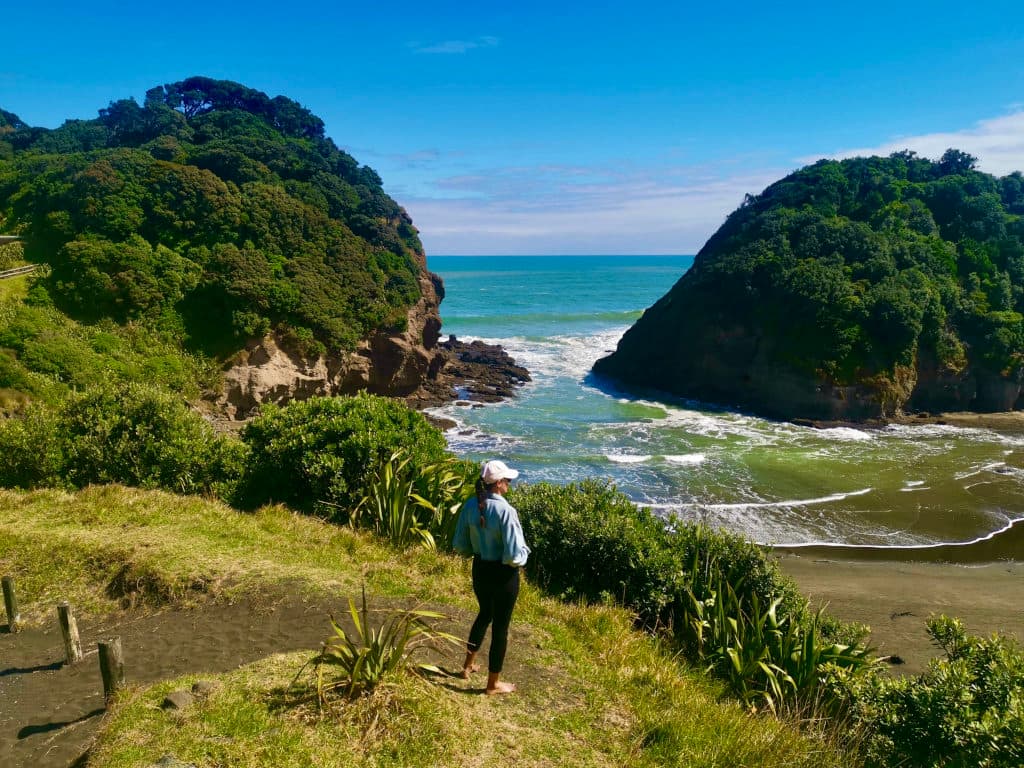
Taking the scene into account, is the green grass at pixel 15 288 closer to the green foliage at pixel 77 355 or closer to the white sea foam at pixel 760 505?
the green foliage at pixel 77 355

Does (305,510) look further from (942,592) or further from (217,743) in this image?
(942,592)

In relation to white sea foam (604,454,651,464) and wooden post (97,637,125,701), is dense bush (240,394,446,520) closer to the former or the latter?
wooden post (97,637,125,701)

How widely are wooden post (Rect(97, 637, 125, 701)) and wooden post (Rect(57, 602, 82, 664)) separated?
0.92 meters

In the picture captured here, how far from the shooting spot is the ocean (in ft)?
61.9

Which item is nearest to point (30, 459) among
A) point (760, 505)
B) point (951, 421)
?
point (760, 505)

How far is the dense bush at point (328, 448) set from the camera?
35.6 ft

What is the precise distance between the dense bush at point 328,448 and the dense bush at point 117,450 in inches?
29.4

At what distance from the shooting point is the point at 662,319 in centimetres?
4178

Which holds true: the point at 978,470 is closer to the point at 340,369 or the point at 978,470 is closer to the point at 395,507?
the point at 395,507

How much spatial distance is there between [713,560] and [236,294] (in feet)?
82.7

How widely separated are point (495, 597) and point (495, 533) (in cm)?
63

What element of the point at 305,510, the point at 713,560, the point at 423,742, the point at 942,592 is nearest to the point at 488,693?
the point at 423,742

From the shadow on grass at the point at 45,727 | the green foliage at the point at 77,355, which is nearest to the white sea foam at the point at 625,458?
the green foliage at the point at 77,355

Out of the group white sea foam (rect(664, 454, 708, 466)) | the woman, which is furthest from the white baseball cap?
white sea foam (rect(664, 454, 708, 466))
